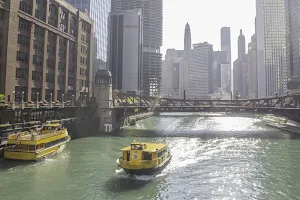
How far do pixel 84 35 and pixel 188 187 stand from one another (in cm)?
8031

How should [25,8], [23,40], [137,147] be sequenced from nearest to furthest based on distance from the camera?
[137,147] → [23,40] → [25,8]

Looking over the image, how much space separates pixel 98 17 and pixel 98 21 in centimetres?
205

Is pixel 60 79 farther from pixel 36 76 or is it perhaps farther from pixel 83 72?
pixel 83 72

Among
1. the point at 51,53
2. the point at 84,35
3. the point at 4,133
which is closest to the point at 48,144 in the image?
the point at 4,133

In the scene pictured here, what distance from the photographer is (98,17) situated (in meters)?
150

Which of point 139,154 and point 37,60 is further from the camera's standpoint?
point 37,60

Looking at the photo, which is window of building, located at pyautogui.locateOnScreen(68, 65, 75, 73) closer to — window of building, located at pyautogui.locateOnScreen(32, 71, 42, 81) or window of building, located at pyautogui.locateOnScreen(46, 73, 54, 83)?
window of building, located at pyautogui.locateOnScreen(46, 73, 54, 83)

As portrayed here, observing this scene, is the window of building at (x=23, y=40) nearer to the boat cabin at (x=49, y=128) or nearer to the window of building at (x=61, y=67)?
the window of building at (x=61, y=67)

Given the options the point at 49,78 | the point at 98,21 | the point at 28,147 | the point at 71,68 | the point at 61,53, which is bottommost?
the point at 28,147

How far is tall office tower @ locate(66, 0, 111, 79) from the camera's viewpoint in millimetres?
135750

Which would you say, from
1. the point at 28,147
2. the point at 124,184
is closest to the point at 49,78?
the point at 28,147

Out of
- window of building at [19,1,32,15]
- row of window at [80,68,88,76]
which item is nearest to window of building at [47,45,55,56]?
window of building at [19,1,32,15]

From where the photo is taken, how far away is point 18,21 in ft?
208

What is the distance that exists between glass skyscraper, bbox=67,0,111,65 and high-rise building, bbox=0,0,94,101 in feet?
125
